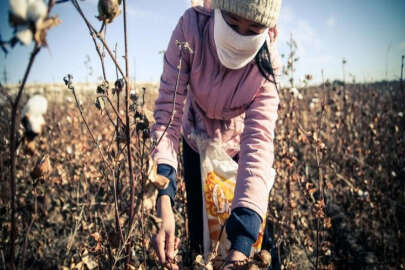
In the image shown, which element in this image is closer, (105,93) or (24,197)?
(105,93)

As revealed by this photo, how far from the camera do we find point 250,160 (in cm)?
103

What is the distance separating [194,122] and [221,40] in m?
0.47

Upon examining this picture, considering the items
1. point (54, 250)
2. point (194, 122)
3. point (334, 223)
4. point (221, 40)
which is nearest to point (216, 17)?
point (221, 40)

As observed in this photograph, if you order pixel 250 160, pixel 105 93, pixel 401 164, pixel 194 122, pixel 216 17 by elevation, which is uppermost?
pixel 216 17

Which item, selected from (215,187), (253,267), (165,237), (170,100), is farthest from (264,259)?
(170,100)

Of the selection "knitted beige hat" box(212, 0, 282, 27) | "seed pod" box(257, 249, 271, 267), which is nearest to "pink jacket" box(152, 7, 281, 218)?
"knitted beige hat" box(212, 0, 282, 27)

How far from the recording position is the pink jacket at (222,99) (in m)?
0.99

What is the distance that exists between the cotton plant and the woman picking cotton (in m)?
0.62

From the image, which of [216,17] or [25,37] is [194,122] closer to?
[216,17]

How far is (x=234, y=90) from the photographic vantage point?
3.83ft

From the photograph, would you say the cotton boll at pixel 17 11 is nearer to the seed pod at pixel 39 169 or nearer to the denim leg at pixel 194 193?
the seed pod at pixel 39 169

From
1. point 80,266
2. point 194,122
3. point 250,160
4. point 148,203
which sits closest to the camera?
point 148,203

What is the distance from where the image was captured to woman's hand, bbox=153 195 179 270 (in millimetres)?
821

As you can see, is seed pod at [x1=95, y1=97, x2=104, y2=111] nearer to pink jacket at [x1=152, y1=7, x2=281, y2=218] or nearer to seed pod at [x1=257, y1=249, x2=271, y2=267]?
pink jacket at [x1=152, y1=7, x2=281, y2=218]
